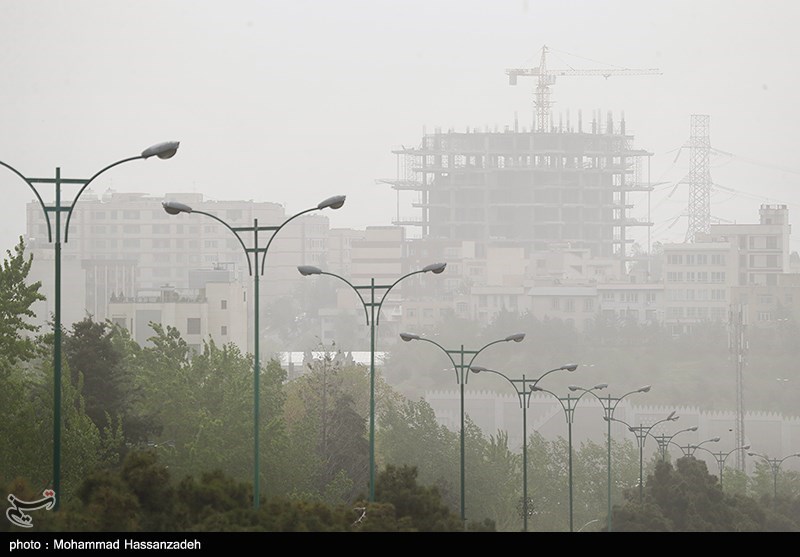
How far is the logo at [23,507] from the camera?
20409mm

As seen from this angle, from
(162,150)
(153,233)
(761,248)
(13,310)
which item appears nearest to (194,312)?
(13,310)

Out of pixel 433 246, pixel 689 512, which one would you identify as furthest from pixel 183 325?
pixel 433 246

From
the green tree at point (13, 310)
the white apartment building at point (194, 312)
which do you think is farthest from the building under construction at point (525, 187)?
the green tree at point (13, 310)

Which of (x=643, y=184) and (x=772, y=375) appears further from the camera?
(x=643, y=184)

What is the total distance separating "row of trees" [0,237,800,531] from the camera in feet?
72.4

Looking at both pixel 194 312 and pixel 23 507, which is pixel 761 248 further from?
pixel 23 507

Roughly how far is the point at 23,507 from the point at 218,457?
57.7 feet

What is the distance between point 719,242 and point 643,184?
53788mm

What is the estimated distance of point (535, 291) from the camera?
466 ft

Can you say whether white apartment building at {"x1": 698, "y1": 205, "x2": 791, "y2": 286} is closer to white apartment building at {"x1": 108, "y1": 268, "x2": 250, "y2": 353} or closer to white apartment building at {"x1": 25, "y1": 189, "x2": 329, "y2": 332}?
white apartment building at {"x1": 25, "y1": 189, "x2": 329, "y2": 332}

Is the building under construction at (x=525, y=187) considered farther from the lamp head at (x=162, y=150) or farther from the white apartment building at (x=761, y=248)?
the lamp head at (x=162, y=150)

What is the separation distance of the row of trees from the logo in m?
0.37
